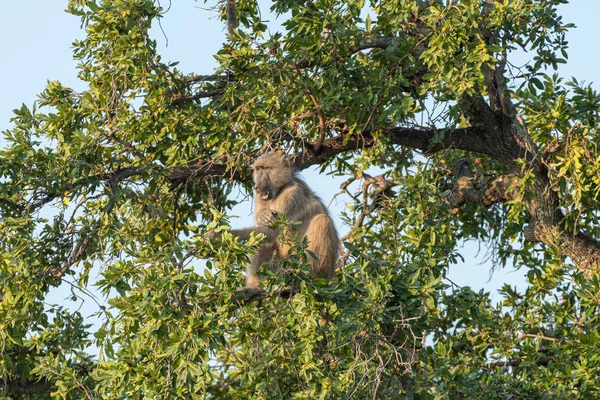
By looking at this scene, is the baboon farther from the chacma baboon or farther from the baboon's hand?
the chacma baboon

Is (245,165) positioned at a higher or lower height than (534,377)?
higher

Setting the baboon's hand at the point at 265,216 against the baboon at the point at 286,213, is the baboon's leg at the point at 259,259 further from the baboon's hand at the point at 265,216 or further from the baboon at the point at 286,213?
the baboon's hand at the point at 265,216

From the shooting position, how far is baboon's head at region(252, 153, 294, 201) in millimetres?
9422

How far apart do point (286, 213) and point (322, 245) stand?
0.45 m

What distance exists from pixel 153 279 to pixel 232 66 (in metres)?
2.73

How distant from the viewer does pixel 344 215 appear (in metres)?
9.90

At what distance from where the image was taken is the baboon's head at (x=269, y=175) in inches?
371

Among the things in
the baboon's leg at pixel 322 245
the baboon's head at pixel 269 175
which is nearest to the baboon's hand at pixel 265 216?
the baboon's head at pixel 269 175

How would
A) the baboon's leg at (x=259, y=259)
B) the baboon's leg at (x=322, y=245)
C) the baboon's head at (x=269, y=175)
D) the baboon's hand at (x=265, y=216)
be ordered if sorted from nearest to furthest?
the baboon's hand at (x=265, y=216), the baboon's leg at (x=322, y=245), the baboon's leg at (x=259, y=259), the baboon's head at (x=269, y=175)

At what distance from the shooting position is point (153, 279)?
646 cm

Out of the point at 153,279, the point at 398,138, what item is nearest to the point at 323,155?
the point at 398,138

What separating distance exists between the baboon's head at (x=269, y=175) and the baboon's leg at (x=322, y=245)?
0.65 metres

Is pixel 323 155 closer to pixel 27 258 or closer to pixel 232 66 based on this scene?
pixel 232 66

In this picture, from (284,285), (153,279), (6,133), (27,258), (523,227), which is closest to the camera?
(153,279)
